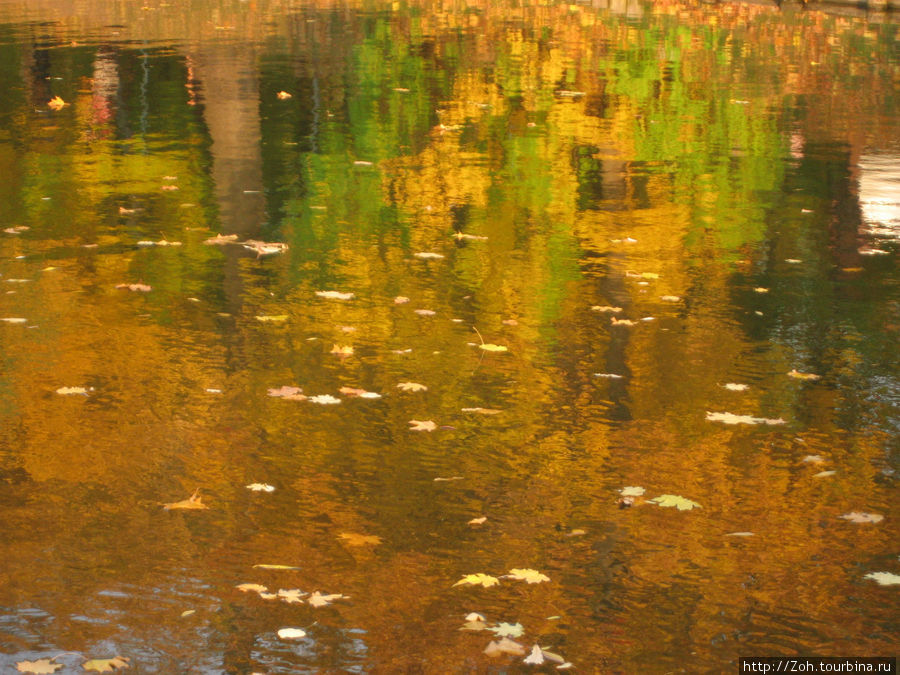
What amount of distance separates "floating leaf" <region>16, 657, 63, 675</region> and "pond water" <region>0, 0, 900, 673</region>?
48mm

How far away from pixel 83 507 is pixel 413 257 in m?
4.35

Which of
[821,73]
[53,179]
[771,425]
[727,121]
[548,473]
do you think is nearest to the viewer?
[548,473]

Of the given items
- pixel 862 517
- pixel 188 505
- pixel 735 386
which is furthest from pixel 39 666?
pixel 735 386

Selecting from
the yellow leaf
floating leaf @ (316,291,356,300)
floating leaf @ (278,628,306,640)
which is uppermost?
floating leaf @ (316,291,356,300)

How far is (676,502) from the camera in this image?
17.7 ft

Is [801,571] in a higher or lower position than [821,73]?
lower

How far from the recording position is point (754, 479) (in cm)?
565

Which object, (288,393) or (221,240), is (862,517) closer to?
(288,393)

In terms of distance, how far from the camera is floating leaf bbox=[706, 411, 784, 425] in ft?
20.7

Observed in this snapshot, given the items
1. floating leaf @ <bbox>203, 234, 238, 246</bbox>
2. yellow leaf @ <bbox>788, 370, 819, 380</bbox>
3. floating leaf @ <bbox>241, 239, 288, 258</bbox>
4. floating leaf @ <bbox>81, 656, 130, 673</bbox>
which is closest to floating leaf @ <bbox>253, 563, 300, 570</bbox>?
floating leaf @ <bbox>81, 656, 130, 673</bbox>

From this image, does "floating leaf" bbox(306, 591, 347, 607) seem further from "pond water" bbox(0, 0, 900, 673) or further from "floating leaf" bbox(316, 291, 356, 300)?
"floating leaf" bbox(316, 291, 356, 300)

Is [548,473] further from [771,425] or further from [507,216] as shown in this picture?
[507,216]

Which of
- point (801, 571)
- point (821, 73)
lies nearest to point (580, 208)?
point (801, 571)

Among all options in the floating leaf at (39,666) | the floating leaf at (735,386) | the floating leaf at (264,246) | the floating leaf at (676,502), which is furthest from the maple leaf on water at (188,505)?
the floating leaf at (264,246)
